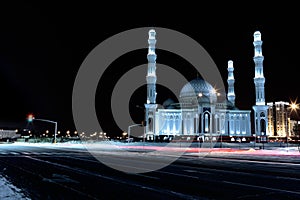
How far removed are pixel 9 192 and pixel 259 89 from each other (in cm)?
9739

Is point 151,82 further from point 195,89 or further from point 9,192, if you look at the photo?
point 9,192

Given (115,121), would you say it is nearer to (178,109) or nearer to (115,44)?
(178,109)

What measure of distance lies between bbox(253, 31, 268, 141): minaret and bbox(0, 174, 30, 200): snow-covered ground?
94.9 metres

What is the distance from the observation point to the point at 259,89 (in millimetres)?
99438

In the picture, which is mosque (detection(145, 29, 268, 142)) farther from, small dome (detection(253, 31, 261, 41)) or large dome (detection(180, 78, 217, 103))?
small dome (detection(253, 31, 261, 41))

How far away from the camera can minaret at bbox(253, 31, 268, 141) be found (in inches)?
3875

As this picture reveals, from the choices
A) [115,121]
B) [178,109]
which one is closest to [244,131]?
[178,109]

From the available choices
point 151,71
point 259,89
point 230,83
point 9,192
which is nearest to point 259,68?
point 259,89

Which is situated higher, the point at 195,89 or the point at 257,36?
the point at 257,36

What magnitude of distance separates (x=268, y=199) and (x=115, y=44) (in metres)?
61.2

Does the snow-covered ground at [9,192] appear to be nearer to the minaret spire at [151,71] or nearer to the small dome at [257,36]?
the minaret spire at [151,71]

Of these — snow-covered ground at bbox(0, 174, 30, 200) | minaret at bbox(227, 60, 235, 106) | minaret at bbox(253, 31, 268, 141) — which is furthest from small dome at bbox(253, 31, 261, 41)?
snow-covered ground at bbox(0, 174, 30, 200)

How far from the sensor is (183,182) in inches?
506

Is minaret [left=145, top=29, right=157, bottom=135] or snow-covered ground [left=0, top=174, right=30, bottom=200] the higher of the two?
minaret [left=145, top=29, right=157, bottom=135]
